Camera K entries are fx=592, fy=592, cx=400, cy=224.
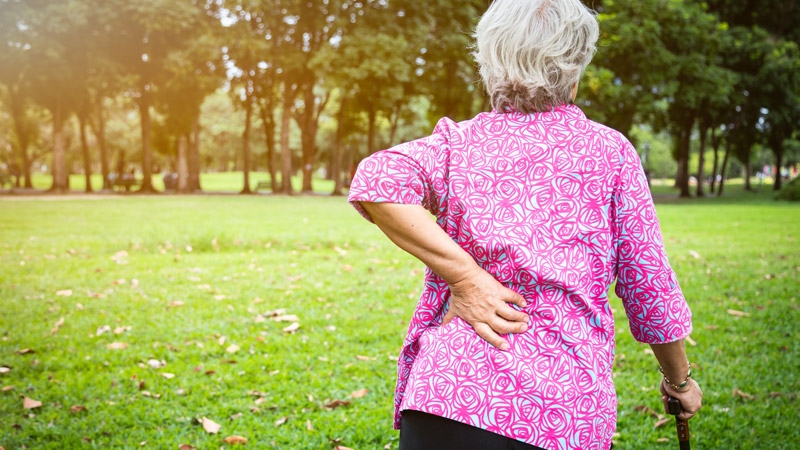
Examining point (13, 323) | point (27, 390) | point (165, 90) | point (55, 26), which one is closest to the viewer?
point (27, 390)

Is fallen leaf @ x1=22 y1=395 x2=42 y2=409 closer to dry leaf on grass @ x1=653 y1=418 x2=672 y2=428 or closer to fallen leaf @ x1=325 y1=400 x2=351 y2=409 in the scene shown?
fallen leaf @ x1=325 y1=400 x2=351 y2=409

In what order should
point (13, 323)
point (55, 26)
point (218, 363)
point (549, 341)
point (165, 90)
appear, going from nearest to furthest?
point (549, 341)
point (218, 363)
point (13, 323)
point (55, 26)
point (165, 90)

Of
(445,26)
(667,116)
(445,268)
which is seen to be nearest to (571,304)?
(445,268)

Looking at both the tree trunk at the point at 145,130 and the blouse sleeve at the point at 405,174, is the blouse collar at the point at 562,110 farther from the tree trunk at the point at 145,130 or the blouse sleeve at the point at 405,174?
the tree trunk at the point at 145,130

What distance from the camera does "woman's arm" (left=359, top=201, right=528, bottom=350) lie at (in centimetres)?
167

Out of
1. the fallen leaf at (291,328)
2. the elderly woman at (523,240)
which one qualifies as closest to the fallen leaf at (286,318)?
the fallen leaf at (291,328)

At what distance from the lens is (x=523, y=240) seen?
1661 mm

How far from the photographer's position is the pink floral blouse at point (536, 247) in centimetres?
163

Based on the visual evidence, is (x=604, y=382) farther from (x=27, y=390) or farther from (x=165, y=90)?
(x=165, y=90)

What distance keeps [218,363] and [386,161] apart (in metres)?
4.14

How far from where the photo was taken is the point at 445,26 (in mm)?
29656

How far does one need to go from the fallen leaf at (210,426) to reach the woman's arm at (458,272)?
116 inches

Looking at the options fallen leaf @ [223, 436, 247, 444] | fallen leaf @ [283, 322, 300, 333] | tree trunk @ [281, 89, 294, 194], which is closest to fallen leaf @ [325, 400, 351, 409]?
fallen leaf @ [223, 436, 247, 444]

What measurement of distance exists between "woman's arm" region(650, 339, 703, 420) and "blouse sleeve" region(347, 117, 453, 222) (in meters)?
0.96
